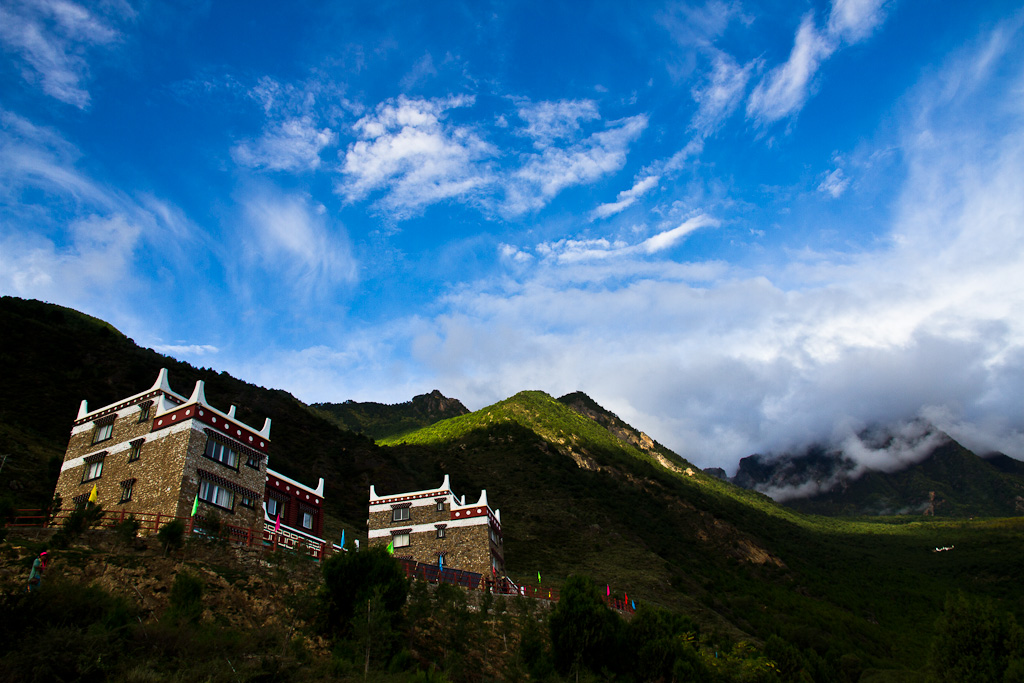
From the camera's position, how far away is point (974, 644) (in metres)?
30.9

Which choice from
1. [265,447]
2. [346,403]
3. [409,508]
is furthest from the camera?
[346,403]

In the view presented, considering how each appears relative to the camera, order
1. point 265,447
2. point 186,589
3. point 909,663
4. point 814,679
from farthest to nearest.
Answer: point 909,663, point 814,679, point 265,447, point 186,589

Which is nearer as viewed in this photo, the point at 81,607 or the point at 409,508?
the point at 81,607

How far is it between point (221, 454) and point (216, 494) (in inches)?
79.8

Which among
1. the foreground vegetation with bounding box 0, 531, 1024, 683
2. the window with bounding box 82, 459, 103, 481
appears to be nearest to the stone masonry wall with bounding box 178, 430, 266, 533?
the foreground vegetation with bounding box 0, 531, 1024, 683

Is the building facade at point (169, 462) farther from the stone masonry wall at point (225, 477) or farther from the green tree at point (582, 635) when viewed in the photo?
the green tree at point (582, 635)

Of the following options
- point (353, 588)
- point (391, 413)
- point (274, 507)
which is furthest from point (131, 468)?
point (391, 413)

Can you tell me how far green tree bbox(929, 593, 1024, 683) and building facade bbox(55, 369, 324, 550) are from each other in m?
34.6

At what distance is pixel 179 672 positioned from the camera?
1673cm

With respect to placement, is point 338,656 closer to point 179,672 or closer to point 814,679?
point 179,672

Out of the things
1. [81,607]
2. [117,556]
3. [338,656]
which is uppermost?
[117,556]

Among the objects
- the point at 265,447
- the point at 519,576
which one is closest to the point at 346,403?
the point at 519,576

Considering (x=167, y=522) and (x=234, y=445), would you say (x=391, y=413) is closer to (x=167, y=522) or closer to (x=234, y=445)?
(x=234, y=445)

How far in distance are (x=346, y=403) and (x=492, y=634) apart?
442ft
